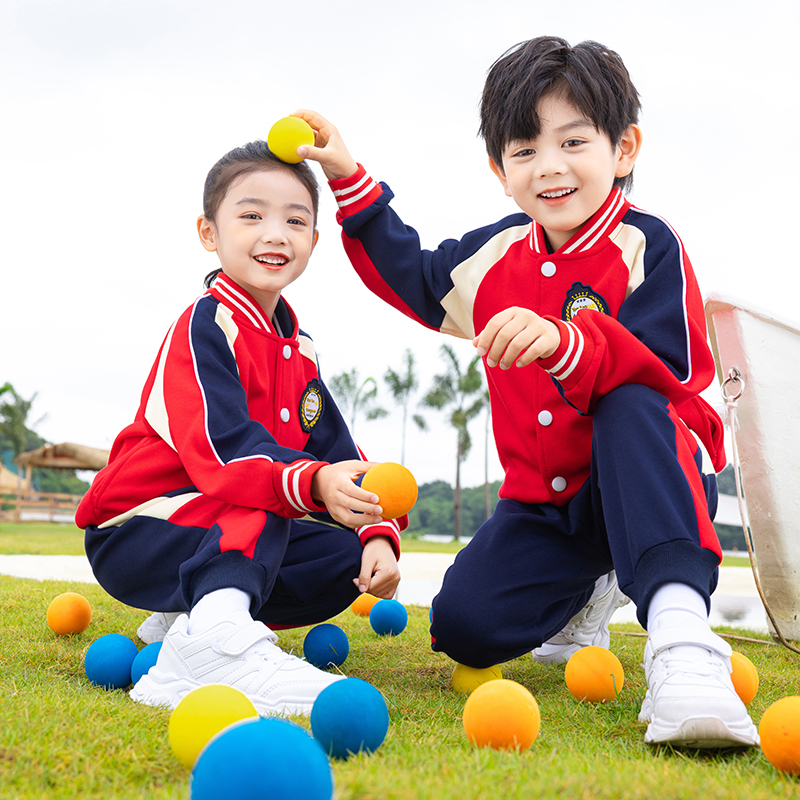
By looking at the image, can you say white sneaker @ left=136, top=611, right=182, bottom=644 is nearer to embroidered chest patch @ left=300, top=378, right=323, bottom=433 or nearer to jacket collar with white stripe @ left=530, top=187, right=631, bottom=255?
embroidered chest patch @ left=300, top=378, right=323, bottom=433

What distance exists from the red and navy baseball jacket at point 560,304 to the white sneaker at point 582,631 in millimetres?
493

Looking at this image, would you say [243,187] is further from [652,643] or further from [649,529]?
[652,643]

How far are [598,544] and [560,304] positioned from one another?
2.09 ft

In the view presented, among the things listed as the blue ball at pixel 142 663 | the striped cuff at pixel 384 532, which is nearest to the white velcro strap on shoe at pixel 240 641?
the blue ball at pixel 142 663

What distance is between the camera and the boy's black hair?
1.92 meters

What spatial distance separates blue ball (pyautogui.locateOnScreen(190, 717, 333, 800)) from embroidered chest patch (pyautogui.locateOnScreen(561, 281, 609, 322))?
1.36 m

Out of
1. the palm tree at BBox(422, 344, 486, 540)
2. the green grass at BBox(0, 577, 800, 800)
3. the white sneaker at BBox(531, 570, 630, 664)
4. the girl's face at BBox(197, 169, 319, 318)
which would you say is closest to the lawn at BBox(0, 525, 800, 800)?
the green grass at BBox(0, 577, 800, 800)

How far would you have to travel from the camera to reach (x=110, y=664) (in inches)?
69.0

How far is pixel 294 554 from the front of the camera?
2086 millimetres

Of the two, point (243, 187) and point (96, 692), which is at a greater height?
point (243, 187)

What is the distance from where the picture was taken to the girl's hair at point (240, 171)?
2.12 metres

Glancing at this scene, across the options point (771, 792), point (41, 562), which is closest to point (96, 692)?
point (771, 792)

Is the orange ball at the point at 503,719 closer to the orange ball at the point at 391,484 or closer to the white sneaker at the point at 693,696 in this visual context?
the white sneaker at the point at 693,696

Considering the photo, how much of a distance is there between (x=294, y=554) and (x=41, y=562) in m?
4.47
